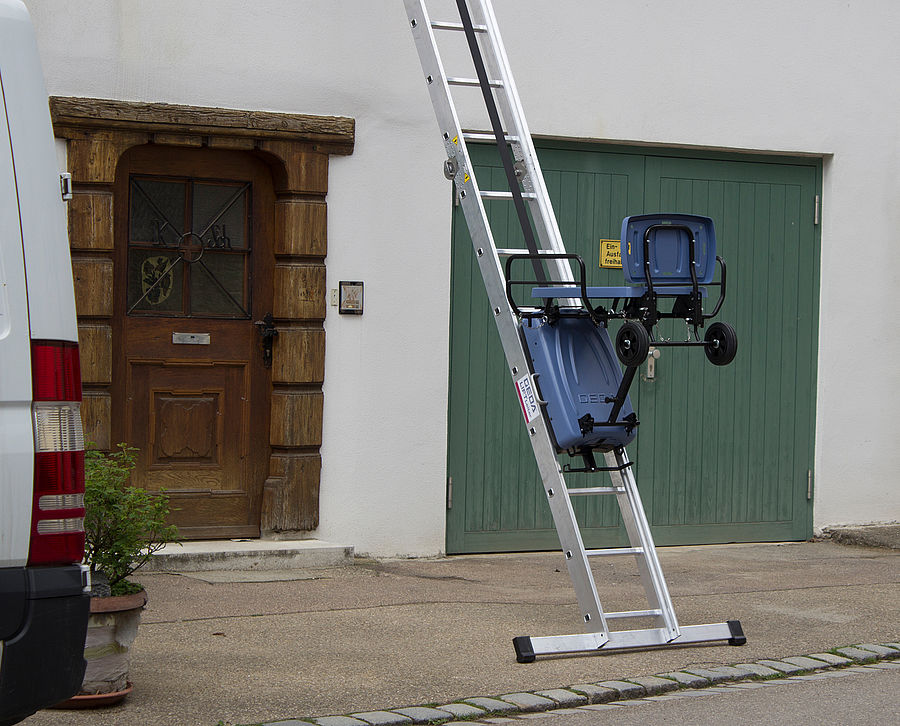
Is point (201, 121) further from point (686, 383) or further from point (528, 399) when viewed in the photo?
point (686, 383)

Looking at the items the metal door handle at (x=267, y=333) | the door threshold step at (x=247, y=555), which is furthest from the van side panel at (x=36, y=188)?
the metal door handle at (x=267, y=333)

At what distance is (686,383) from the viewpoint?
8797mm

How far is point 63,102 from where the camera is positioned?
725 cm

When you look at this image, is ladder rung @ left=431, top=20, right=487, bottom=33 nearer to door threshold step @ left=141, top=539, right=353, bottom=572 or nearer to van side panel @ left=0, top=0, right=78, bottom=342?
door threshold step @ left=141, top=539, right=353, bottom=572

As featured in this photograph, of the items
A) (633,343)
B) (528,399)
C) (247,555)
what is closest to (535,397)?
(528,399)

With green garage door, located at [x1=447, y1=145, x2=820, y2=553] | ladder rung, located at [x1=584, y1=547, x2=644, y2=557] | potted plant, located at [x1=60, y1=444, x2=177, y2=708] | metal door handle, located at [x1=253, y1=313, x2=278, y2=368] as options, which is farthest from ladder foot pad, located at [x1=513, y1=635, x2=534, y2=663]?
metal door handle, located at [x1=253, y1=313, x2=278, y2=368]

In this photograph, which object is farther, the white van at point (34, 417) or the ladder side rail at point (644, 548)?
the ladder side rail at point (644, 548)

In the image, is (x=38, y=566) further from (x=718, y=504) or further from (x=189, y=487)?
(x=718, y=504)

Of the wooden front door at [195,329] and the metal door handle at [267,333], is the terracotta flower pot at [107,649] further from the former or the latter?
the metal door handle at [267,333]

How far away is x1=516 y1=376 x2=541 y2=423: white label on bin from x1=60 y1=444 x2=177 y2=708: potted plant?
166 centimetres

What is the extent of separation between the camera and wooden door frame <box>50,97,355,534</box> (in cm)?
739

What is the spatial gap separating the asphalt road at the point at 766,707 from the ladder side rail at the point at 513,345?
0.64m

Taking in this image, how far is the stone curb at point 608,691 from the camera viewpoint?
15.7 ft

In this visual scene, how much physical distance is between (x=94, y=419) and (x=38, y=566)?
13.4ft
